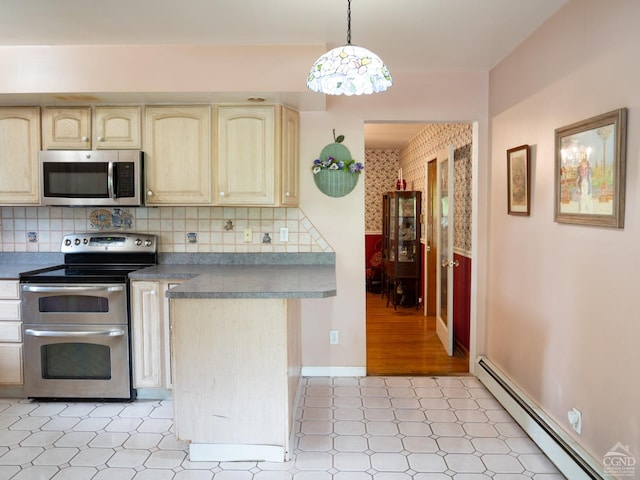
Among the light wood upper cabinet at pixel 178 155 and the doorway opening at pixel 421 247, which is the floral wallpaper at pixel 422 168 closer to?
the doorway opening at pixel 421 247

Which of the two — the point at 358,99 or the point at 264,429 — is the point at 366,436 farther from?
the point at 358,99

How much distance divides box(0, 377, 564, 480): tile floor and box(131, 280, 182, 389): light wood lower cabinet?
0.78 ft

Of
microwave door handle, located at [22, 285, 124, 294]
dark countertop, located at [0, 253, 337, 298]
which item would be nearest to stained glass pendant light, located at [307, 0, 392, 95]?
dark countertop, located at [0, 253, 337, 298]

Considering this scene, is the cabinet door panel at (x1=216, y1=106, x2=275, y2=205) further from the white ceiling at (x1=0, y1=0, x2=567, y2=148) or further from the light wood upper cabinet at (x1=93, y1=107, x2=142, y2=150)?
the light wood upper cabinet at (x1=93, y1=107, x2=142, y2=150)

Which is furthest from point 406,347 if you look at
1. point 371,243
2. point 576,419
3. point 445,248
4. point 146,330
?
point 371,243

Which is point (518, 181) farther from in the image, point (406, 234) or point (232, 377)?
point (406, 234)

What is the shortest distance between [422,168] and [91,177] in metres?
4.10

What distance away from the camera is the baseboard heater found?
6.83 ft

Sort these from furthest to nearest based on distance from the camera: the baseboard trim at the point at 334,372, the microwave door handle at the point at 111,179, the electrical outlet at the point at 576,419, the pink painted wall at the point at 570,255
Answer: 1. the baseboard trim at the point at 334,372
2. the microwave door handle at the point at 111,179
3. the electrical outlet at the point at 576,419
4. the pink painted wall at the point at 570,255

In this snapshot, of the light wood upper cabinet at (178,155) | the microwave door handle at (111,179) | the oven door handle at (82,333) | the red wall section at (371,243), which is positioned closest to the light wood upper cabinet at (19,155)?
the microwave door handle at (111,179)

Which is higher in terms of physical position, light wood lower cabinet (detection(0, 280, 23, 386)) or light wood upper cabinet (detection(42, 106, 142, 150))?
light wood upper cabinet (detection(42, 106, 142, 150))

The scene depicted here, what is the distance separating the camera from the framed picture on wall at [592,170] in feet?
6.23

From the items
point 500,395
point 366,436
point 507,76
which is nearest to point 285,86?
point 507,76

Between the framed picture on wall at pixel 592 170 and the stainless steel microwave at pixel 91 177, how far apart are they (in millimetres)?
2628
